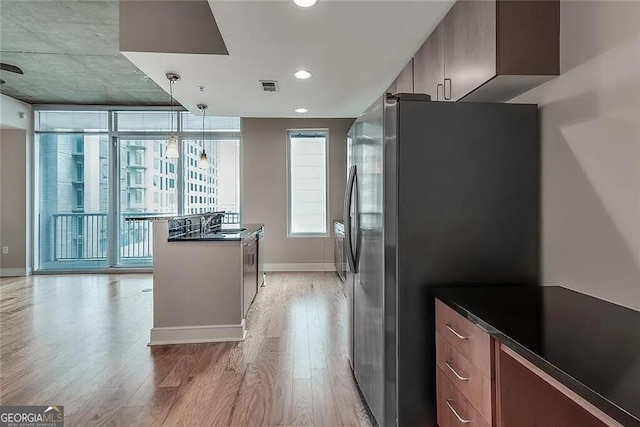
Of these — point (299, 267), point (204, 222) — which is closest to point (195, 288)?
point (204, 222)

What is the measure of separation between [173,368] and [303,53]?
2759 mm

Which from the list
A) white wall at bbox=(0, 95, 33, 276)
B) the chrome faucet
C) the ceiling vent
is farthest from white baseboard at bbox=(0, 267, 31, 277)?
the ceiling vent

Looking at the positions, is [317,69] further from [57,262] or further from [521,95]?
[57,262]

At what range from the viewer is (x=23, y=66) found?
466cm

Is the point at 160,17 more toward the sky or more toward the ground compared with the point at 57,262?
more toward the sky

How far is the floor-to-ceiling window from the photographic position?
6.35 m

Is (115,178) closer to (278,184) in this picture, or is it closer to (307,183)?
(278,184)

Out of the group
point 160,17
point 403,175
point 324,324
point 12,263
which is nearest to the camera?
point 403,175

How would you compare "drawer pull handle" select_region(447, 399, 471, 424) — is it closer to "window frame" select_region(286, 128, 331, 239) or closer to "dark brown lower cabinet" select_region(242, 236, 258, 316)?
"dark brown lower cabinet" select_region(242, 236, 258, 316)

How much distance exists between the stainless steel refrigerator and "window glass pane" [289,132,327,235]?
15.2 feet

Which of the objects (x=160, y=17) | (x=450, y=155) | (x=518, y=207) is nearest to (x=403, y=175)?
(x=450, y=155)

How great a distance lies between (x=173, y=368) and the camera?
265 centimetres

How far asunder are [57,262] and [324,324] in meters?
5.51

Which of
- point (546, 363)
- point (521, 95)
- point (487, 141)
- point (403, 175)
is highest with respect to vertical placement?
point (521, 95)
